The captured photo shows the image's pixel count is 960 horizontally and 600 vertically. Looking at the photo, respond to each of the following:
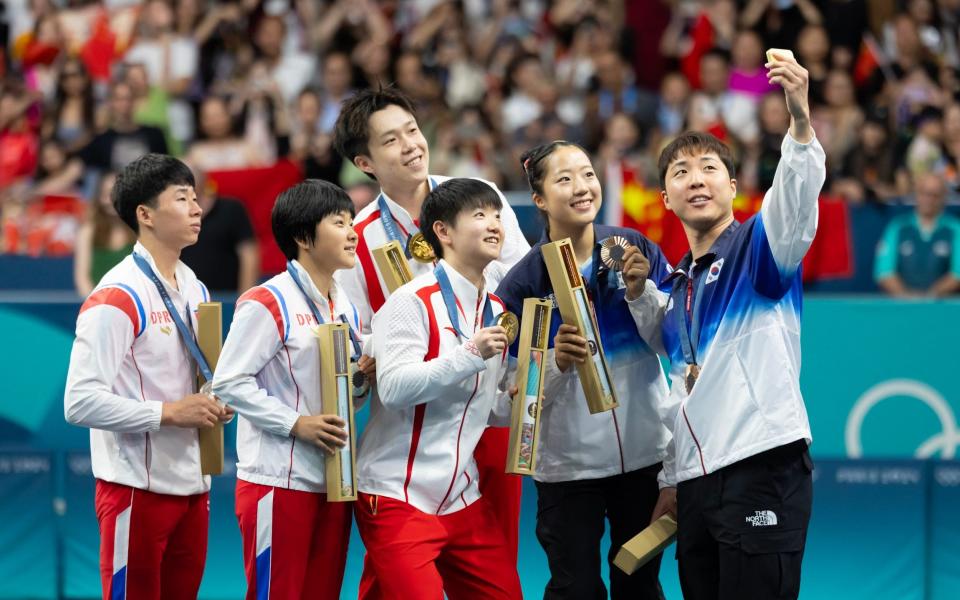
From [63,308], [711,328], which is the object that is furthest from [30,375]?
[711,328]

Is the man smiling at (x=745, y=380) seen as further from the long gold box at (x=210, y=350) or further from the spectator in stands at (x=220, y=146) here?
the spectator in stands at (x=220, y=146)

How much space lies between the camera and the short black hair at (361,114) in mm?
5535

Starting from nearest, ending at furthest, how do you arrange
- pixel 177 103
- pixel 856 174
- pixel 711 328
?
pixel 711 328 < pixel 856 174 < pixel 177 103

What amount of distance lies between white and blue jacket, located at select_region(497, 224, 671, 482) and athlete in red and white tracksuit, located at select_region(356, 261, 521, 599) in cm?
23

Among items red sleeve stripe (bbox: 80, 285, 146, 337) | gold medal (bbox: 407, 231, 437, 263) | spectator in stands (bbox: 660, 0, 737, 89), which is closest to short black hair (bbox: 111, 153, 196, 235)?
red sleeve stripe (bbox: 80, 285, 146, 337)

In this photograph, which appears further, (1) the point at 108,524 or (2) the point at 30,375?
(2) the point at 30,375

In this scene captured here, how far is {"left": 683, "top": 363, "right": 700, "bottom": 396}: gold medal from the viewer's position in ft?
15.6

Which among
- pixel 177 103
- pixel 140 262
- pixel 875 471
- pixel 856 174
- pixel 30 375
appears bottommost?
pixel 875 471

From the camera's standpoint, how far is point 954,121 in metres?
10.7

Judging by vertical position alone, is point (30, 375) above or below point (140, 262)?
below

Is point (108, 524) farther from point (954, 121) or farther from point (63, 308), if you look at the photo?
point (954, 121)

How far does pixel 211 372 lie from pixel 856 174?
684 centimetres

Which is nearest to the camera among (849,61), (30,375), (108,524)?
(108,524)

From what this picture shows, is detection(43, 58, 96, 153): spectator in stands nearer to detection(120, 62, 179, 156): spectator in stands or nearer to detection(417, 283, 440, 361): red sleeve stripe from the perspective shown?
detection(120, 62, 179, 156): spectator in stands
